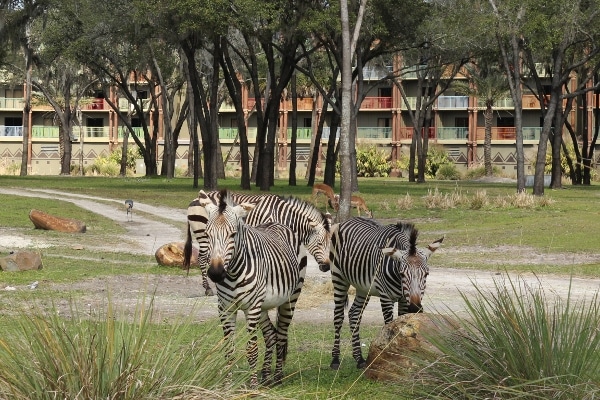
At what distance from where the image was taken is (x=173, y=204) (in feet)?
135

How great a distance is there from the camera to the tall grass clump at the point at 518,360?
7129 millimetres

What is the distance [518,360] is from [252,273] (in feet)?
10.3

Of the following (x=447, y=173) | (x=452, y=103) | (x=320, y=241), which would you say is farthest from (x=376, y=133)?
(x=320, y=241)

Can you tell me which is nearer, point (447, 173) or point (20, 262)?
point (20, 262)

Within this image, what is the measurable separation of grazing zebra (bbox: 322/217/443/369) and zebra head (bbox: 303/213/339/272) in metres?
0.07

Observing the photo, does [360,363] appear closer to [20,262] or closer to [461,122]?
[20,262]

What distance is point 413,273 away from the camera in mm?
10406

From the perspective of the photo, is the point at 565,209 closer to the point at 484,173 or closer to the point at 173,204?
the point at 173,204

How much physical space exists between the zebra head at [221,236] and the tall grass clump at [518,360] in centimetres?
234

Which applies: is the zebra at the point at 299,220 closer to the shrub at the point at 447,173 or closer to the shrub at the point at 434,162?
the shrub at the point at 447,173

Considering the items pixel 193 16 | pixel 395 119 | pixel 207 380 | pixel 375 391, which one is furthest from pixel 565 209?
pixel 395 119

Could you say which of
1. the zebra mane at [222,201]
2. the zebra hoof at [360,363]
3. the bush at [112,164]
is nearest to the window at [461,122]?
the bush at [112,164]

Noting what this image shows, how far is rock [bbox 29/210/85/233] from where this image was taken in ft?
92.9

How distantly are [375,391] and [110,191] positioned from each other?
4056cm
